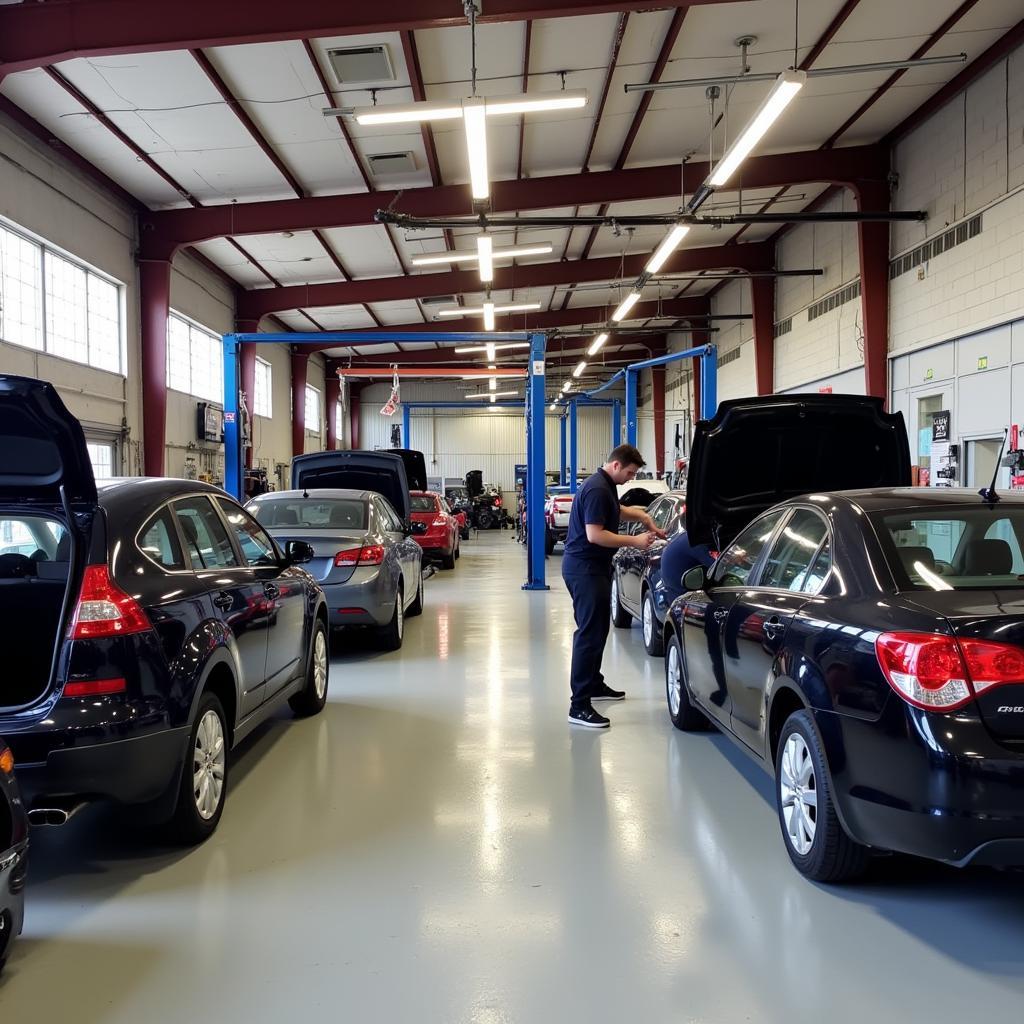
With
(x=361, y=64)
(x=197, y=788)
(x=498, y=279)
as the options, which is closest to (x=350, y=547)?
(x=197, y=788)

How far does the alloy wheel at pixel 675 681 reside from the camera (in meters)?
4.93

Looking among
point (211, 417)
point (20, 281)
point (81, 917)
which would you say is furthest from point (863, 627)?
point (211, 417)

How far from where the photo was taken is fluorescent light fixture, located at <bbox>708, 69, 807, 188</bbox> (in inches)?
276

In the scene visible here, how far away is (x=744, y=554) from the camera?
415 cm

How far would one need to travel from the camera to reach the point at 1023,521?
10.1 ft

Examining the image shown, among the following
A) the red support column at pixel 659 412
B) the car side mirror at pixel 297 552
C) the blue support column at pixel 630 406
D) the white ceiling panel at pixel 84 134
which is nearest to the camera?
the car side mirror at pixel 297 552

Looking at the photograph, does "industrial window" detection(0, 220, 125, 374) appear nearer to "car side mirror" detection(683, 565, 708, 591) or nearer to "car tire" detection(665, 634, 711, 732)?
"car tire" detection(665, 634, 711, 732)

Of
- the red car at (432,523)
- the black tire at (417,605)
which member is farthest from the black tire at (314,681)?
the red car at (432,523)

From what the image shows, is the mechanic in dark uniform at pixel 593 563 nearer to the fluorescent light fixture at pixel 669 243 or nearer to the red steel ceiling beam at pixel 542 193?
the fluorescent light fixture at pixel 669 243

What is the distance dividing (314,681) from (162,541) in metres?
2.14

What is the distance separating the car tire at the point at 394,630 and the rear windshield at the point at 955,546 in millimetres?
4941

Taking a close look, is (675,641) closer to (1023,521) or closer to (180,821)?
(1023,521)

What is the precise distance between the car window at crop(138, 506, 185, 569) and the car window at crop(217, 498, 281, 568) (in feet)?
2.48

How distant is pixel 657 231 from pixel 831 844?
14934 mm
